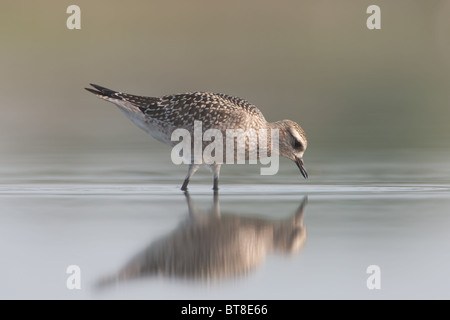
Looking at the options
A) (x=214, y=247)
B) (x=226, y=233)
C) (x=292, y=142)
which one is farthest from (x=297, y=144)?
(x=214, y=247)

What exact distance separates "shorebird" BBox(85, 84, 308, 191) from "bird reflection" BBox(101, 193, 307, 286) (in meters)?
2.46

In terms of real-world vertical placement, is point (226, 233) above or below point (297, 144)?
below

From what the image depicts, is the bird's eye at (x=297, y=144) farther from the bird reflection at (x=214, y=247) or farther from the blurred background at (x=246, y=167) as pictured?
the bird reflection at (x=214, y=247)

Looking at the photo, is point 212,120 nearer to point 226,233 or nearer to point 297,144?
point 297,144

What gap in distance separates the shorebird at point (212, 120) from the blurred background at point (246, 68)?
460 cm

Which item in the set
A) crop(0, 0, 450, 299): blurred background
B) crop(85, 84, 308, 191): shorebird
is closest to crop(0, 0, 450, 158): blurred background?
crop(0, 0, 450, 299): blurred background

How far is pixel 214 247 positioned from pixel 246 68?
18631 millimetres

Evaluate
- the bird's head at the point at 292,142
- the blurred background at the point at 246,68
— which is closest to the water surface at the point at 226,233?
the bird's head at the point at 292,142

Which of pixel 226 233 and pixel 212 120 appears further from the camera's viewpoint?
pixel 212 120

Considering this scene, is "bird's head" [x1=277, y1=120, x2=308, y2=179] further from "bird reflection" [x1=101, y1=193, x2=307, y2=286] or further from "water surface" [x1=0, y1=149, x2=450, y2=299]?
"bird reflection" [x1=101, y1=193, x2=307, y2=286]

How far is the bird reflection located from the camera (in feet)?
22.1

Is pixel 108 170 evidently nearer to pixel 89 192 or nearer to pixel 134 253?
pixel 89 192

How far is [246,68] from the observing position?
2586cm

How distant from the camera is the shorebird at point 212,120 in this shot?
11547mm
